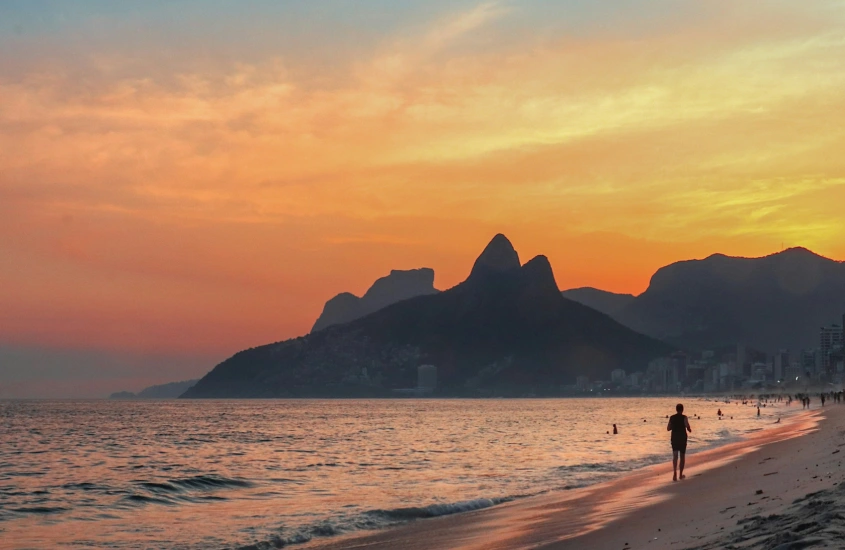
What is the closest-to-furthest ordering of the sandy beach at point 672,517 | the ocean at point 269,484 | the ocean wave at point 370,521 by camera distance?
the sandy beach at point 672,517, the ocean wave at point 370,521, the ocean at point 269,484

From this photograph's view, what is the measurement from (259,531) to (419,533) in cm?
409

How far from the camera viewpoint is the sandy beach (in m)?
10.7

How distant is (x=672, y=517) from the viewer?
16312 millimetres

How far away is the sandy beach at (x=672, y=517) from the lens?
10734 millimetres

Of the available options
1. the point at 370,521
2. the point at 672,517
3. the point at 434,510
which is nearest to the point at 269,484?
the point at 434,510

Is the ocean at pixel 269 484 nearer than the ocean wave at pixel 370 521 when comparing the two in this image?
No

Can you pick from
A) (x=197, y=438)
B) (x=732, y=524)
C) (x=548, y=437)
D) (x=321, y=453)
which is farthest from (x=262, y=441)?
(x=732, y=524)

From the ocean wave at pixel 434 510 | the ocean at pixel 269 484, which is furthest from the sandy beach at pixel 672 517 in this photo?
the ocean at pixel 269 484

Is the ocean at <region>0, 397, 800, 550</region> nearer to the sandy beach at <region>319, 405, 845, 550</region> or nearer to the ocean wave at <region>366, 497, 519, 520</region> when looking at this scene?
the ocean wave at <region>366, 497, 519, 520</region>

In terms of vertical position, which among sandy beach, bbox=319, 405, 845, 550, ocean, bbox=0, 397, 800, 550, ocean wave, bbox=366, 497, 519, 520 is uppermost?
sandy beach, bbox=319, 405, 845, 550

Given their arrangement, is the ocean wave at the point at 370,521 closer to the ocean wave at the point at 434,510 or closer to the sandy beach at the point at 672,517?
the ocean wave at the point at 434,510

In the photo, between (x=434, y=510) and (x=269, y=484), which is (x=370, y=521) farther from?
(x=269, y=484)

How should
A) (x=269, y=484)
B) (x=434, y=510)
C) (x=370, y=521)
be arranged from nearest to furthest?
(x=370, y=521)
(x=434, y=510)
(x=269, y=484)

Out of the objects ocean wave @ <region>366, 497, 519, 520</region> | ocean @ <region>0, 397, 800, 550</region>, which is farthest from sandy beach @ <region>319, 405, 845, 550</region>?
ocean @ <region>0, 397, 800, 550</region>
